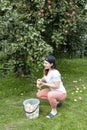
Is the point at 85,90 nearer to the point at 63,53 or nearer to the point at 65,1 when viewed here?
the point at 65,1

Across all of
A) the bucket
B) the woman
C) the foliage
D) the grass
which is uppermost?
the foliage

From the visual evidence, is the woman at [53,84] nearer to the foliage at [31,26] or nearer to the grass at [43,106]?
the grass at [43,106]

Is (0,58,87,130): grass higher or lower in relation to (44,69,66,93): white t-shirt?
lower

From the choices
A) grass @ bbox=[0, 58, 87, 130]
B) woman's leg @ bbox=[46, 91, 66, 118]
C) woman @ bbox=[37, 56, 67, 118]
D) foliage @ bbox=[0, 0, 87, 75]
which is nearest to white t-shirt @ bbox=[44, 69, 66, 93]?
woman @ bbox=[37, 56, 67, 118]

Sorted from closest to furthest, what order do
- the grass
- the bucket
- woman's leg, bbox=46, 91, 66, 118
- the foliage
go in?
the grass, the bucket, woman's leg, bbox=46, 91, 66, 118, the foliage

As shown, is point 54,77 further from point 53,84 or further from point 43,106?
point 43,106

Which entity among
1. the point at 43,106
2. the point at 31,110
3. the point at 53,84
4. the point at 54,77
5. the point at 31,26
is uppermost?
the point at 31,26

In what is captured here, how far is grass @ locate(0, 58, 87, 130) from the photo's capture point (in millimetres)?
5801

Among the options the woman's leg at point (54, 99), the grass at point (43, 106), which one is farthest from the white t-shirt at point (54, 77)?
the grass at point (43, 106)

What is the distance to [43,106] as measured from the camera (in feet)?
22.0

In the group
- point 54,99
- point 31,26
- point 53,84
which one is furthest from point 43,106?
point 31,26

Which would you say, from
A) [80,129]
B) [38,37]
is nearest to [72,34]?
[38,37]

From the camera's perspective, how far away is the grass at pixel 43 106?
580 cm

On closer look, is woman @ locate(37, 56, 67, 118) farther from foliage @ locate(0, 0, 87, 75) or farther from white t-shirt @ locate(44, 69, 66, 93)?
foliage @ locate(0, 0, 87, 75)
